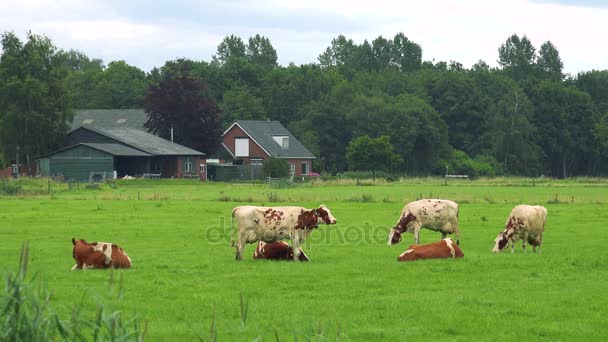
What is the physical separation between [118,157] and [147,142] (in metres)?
5.76

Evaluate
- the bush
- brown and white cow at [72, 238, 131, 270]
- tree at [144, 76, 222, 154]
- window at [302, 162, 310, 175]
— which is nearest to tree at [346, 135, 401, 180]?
window at [302, 162, 310, 175]

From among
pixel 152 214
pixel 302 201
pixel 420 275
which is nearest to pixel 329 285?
pixel 420 275

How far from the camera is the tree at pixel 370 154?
326 ft

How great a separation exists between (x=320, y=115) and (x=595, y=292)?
340 ft

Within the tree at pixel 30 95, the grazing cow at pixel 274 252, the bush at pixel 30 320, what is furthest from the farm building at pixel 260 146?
the bush at pixel 30 320

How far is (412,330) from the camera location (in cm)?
1445

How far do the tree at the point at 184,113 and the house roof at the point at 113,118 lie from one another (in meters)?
10.0

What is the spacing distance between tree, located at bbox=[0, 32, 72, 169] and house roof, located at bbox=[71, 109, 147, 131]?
21.5m

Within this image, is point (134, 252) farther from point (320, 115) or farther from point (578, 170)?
point (578, 170)

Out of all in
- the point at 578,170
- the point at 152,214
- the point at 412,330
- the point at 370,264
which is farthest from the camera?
the point at 578,170

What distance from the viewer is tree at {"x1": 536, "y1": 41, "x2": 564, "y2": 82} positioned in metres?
176

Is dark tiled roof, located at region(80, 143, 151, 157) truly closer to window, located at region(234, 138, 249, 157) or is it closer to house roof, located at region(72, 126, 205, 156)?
house roof, located at region(72, 126, 205, 156)

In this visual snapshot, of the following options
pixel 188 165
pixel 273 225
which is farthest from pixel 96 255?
pixel 188 165

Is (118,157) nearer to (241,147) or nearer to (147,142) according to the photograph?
(147,142)
